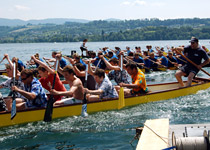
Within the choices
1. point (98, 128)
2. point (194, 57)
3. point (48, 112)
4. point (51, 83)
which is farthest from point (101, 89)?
point (194, 57)

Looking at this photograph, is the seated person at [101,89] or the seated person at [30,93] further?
the seated person at [101,89]

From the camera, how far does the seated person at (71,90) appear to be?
9009mm

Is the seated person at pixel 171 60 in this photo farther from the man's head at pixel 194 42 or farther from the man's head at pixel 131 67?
the man's head at pixel 131 67

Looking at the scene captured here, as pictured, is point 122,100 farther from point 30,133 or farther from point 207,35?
point 207,35

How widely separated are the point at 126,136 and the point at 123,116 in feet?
7.09

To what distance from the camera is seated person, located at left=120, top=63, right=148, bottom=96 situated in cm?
1065

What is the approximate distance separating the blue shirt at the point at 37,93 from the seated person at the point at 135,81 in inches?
100

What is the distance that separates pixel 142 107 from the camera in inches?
457

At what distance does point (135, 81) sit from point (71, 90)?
2.74m

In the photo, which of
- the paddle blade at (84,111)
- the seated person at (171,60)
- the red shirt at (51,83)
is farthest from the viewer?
the seated person at (171,60)

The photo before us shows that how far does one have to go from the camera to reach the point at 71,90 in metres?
9.11

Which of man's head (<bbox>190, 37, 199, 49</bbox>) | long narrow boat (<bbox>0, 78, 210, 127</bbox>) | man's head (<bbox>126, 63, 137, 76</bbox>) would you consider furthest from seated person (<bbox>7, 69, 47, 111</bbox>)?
man's head (<bbox>190, 37, 199, 49</bbox>)

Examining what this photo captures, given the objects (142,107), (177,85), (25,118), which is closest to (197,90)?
(177,85)

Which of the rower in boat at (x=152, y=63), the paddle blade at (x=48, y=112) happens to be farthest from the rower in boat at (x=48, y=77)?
the rower in boat at (x=152, y=63)
